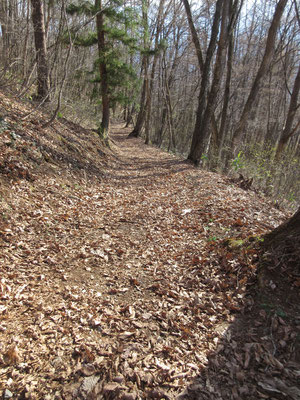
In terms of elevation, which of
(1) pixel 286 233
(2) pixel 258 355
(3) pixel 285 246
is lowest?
(2) pixel 258 355

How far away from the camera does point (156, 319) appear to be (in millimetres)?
2766

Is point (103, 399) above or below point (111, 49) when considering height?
below

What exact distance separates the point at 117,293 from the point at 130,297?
18 centimetres

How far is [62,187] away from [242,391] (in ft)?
16.3

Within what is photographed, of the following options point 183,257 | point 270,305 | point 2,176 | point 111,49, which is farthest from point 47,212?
point 111,49

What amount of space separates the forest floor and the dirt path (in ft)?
0.04

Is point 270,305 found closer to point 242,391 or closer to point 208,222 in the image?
point 242,391

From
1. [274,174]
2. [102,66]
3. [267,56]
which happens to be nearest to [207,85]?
[267,56]

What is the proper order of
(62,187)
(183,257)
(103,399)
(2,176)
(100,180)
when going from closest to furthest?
(103,399), (183,257), (2,176), (62,187), (100,180)

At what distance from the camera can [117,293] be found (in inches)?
123

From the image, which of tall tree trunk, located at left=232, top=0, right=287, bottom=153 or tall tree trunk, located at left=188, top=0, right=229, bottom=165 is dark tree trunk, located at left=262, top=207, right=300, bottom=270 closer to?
tall tree trunk, located at left=232, top=0, right=287, bottom=153

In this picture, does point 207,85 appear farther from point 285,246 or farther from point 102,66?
point 285,246

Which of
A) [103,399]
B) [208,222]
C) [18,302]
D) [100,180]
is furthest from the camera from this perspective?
[100,180]

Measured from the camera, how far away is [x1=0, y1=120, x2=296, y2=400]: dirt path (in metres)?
2.05
